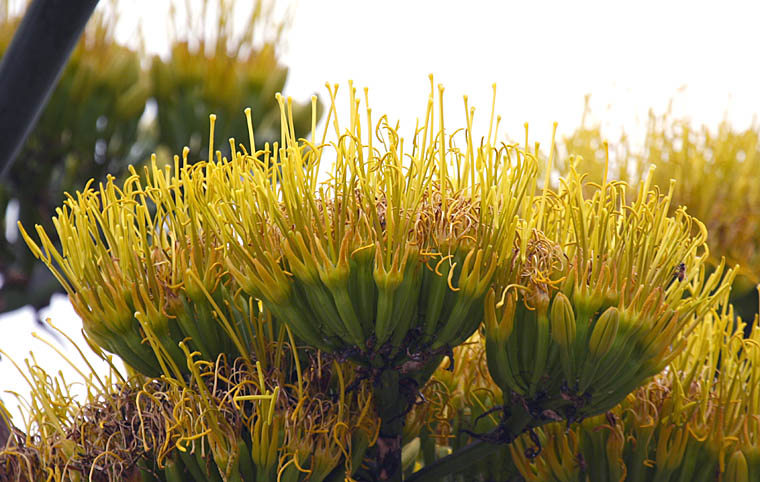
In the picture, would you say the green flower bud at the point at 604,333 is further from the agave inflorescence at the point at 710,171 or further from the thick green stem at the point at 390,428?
the agave inflorescence at the point at 710,171

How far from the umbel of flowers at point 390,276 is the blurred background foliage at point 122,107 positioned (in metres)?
1.12

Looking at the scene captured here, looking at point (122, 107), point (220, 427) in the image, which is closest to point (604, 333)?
point (220, 427)

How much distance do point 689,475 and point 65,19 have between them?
→ 117 centimetres

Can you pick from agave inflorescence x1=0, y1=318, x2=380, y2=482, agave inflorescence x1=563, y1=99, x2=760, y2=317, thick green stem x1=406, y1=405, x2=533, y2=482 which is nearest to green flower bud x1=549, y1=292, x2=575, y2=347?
thick green stem x1=406, y1=405, x2=533, y2=482

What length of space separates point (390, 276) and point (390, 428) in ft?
1.05

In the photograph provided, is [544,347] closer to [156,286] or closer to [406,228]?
[406,228]

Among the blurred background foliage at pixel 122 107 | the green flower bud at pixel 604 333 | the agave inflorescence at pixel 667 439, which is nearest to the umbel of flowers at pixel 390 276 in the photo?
the green flower bud at pixel 604 333

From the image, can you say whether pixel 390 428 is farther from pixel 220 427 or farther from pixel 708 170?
pixel 708 170

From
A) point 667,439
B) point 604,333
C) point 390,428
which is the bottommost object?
point 667,439

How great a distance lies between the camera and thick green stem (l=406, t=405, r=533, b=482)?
4.34ft

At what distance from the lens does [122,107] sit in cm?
240

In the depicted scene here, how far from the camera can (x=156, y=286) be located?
1291 mm

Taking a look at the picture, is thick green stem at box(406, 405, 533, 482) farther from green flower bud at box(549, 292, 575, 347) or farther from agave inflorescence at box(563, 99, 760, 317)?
agave inflorescence at box(563, 99, 760, 317)

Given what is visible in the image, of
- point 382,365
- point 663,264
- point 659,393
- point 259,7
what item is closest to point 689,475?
point 659,393
